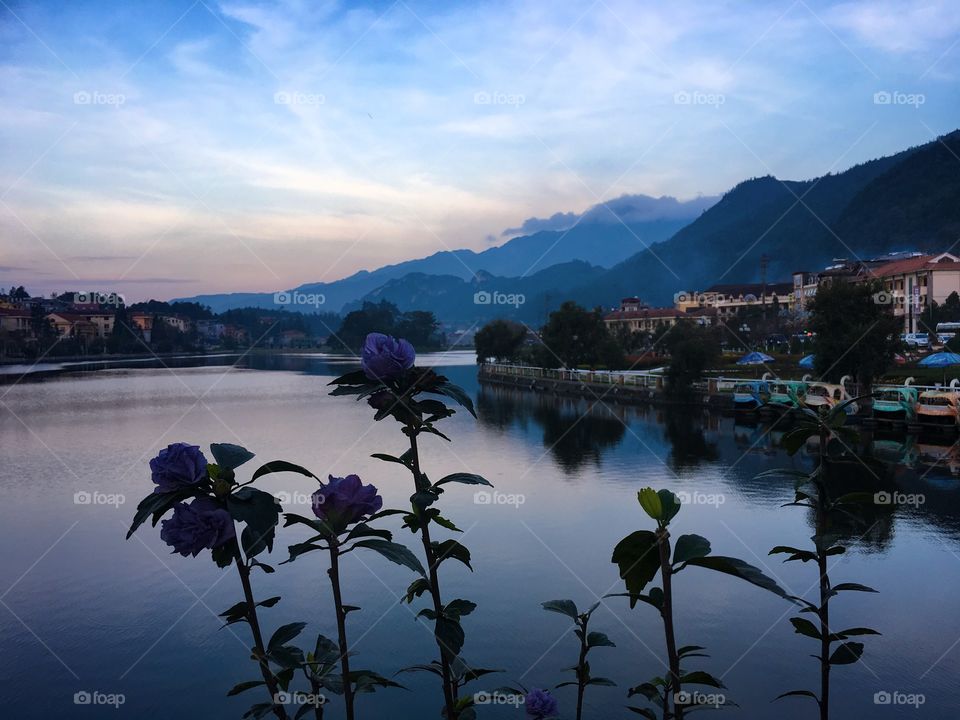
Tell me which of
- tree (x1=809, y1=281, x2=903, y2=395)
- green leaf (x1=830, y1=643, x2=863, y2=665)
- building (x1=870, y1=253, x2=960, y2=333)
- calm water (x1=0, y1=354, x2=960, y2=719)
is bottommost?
calm water (x1=0, y1=354, x2=960, y2=719)

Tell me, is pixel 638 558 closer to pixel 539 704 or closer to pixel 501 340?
pixel 539 704

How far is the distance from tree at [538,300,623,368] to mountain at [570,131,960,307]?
31852 mm

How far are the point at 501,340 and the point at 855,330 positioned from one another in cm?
2938

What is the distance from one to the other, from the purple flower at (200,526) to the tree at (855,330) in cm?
2313

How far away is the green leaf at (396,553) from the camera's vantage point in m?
1.20

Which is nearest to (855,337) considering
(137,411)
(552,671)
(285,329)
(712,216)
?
(552,671)

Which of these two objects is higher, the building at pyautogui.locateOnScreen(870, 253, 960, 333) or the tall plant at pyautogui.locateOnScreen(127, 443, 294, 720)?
the building at pyautogui.locateOnScreen(870, 253, 960, 333)

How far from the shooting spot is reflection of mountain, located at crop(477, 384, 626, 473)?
17906 millimetres

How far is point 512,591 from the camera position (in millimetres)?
8133

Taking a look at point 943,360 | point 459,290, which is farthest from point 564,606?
point 459,290

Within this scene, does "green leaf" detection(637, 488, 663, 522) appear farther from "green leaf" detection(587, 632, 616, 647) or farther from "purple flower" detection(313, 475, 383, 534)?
"green leaf" detection(587, 632, 616, 647)

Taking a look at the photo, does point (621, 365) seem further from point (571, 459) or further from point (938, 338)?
point (571, 459)

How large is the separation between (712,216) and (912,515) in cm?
18608

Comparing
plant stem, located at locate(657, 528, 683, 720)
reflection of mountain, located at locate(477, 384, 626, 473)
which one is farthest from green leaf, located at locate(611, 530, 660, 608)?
reflection of mountain, located at locate(477, 384, 626, 473)
